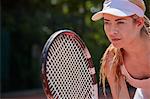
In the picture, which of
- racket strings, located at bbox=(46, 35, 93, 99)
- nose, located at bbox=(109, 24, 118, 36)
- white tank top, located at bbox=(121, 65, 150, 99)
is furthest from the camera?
white tank top, located at bbox=(121, 65, 150, 99)

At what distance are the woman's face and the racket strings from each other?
0.31 metres

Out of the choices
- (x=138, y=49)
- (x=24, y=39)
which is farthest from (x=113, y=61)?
(x=24, y=39)

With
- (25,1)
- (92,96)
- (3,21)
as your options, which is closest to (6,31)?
(3,21)

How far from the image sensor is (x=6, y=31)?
11141 millimetres

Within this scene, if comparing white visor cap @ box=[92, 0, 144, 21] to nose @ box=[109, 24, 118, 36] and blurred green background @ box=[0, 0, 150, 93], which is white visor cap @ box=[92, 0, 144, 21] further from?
blurred green background @ box=[0, 0, 150, 93]

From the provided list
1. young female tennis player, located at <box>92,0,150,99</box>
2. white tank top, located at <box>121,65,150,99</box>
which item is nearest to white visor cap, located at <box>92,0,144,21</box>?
young female tennis player, located at <box>92,0,150,99</box>

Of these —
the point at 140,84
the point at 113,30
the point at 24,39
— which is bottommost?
the point at 24,39

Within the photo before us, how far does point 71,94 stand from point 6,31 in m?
8.50

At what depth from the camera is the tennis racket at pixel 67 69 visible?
8.33ft

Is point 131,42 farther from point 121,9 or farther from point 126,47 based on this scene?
point 121,9

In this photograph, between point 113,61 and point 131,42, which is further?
point 113,61

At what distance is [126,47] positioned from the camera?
104 inches

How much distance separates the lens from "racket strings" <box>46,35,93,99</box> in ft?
8.55

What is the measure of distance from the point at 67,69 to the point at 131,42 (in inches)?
15.9
